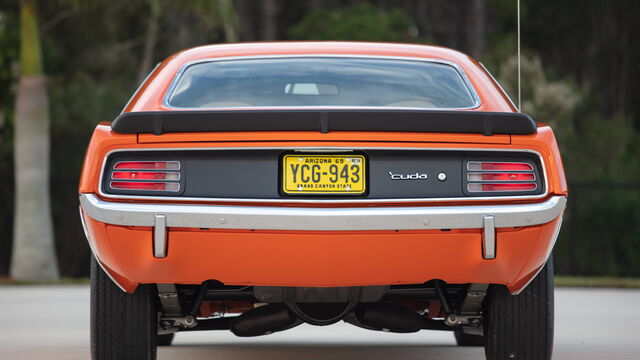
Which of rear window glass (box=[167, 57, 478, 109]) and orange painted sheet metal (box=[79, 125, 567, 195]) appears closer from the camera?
orange painted sheet metal (box=[79, 125, 567, 195])

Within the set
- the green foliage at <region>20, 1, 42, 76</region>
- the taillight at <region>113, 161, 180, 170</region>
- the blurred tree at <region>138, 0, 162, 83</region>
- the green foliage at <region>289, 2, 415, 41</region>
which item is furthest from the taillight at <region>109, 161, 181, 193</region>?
the blurred tree at <region>138, 0, 162, 83</region>

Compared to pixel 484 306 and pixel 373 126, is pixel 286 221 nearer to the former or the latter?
pixel 373 126

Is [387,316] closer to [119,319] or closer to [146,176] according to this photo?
[119,319]

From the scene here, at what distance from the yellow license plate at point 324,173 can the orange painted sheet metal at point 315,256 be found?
20 centimetres

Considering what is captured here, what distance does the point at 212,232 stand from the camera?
4906mm

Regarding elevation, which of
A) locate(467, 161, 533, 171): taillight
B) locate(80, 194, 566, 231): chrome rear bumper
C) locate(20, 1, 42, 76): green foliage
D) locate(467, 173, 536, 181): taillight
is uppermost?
locate(20, 1, 42, 76): green foliage

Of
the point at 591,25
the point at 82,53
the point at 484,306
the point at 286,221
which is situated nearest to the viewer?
the point at 286,221

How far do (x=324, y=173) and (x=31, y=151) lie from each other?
48.8ft

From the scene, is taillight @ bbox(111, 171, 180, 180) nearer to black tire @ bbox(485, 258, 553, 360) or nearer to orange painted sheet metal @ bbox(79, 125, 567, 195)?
orange painted sheet metal @ bbox(79, 125, 567, 195)

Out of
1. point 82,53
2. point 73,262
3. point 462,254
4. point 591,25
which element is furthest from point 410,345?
point 591,25

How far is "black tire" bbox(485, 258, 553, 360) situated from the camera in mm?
5434

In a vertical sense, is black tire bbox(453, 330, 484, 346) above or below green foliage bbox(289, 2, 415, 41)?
below

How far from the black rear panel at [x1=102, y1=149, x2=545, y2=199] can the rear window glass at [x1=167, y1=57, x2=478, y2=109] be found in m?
0.79

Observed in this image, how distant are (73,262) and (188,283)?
17468 mm
